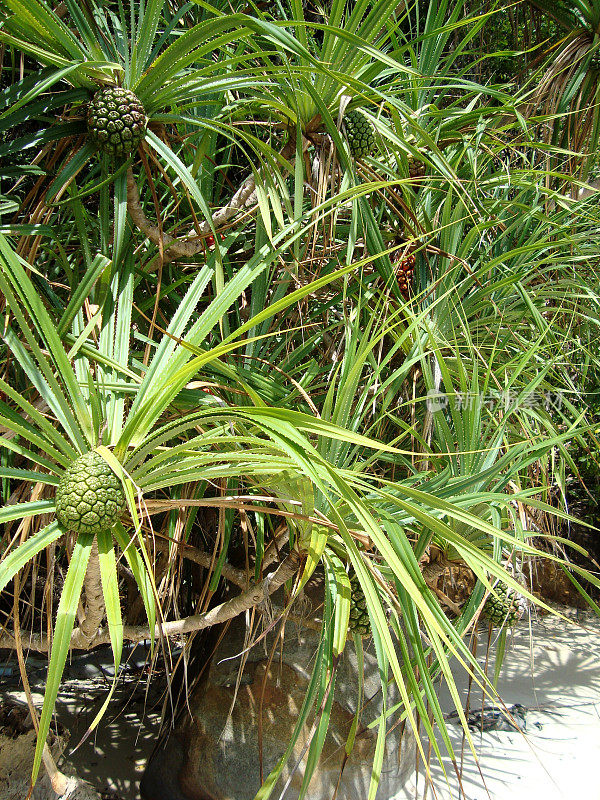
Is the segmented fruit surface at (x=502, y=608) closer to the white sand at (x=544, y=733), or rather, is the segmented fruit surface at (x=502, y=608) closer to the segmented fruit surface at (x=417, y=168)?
the white sand at (x=544, y=733)

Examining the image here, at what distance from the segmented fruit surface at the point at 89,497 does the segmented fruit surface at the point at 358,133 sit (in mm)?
731

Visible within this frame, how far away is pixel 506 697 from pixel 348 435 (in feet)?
5.88

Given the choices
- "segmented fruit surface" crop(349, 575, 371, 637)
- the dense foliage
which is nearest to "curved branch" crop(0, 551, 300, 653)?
the dense foliage

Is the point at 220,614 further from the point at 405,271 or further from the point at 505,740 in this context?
the point at 505,740

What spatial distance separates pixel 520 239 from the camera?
1641mm

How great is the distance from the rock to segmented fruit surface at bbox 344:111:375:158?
104 cm

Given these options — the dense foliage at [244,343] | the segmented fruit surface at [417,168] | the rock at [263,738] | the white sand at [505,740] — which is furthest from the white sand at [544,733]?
the segmented fruit surface at [417,168]

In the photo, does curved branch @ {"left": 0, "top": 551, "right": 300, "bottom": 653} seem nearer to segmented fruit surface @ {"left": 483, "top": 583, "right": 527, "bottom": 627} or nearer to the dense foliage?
the dense foliage

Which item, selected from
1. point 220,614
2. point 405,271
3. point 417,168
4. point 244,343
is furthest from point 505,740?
point 244,343

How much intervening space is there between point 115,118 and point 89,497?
20.0 inches

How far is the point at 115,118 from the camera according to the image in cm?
88

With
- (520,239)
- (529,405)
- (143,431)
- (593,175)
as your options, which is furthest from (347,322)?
(593,175)

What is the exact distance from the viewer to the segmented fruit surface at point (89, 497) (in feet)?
2.30

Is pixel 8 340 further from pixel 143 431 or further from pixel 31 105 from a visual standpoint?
pixel 31 105
